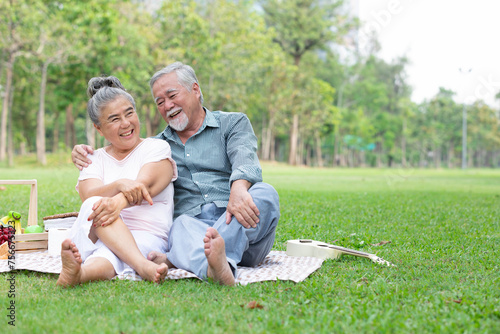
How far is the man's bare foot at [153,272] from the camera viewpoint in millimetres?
3203

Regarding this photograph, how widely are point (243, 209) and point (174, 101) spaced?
3.60 feet

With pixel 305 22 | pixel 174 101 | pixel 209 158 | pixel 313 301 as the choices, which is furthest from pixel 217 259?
pixel 305 22

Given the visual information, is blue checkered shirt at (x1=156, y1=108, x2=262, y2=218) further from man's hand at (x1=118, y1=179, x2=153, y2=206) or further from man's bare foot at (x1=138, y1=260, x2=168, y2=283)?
man's bare foot at (x1=138, y1=260, x2=168, y2=283)

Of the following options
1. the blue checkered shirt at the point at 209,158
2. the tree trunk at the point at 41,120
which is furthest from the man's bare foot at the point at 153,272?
the tree trunk at the point at 41,120

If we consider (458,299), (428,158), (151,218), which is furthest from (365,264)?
(428,158)

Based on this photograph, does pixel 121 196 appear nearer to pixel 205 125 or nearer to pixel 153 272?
pixel 153 272

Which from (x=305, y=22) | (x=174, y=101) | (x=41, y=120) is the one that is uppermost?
(x=305, y=22)

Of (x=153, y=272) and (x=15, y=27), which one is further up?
(x=15, y=27)

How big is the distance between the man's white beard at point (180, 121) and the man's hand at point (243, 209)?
0.81 m

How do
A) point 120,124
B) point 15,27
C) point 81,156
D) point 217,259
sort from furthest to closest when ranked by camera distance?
point 15,27 < point 81,156 < point 120,124 < point 217,259

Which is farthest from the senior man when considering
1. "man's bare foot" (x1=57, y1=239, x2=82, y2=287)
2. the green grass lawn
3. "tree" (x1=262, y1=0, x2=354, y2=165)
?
"tree" (x1=262, y1=0, x2=354, y2=165)

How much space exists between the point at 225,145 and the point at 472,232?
3.49 meters

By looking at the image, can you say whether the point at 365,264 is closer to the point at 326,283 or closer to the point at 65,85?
the point at 326,283

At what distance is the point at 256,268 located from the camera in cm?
382
